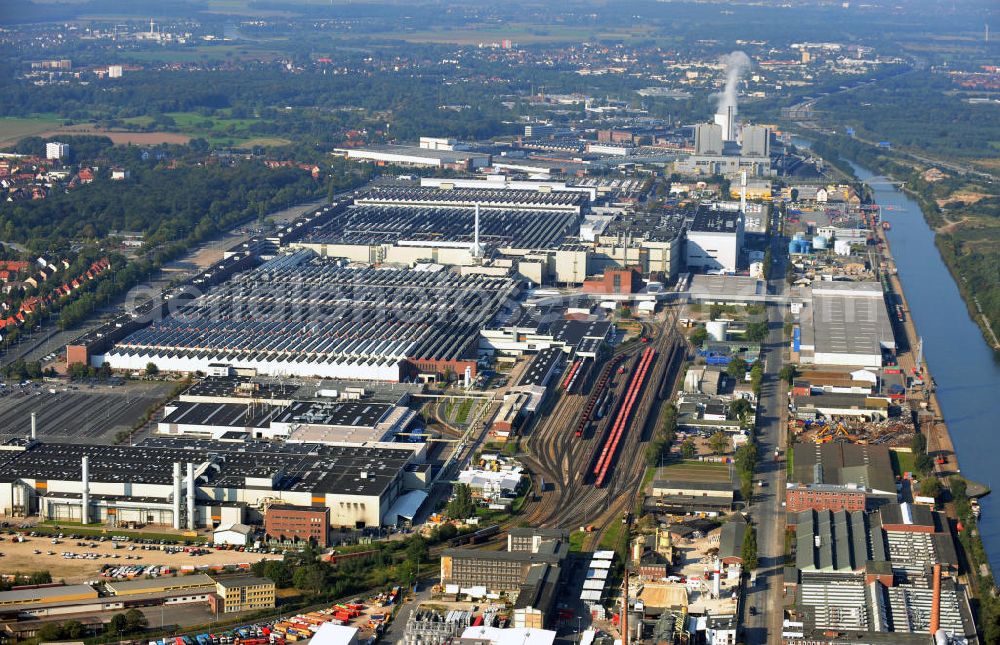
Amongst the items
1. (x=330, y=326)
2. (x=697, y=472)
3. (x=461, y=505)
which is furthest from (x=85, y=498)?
(x=330, y=326)

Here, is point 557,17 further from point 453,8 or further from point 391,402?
point 391,402

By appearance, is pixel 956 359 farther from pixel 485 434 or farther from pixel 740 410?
pixel 485 434

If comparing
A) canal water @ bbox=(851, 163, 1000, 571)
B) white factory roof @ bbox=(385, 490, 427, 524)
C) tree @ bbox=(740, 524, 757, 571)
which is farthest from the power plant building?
tree @ bbox=(740, 524, 757, 571)

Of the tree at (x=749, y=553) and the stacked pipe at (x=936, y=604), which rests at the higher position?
the stacked pipe at (x=936, y=604)

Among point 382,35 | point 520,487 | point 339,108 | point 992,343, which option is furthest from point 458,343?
point 382,35

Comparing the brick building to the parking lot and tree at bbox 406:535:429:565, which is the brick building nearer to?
tree at bbox 406:535:429:565

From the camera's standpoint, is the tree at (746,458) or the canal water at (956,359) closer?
the tree at (746,458)

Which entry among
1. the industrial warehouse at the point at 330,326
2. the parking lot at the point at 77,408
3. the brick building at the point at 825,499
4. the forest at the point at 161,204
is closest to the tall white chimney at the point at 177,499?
the parking lot at the point at 77,408

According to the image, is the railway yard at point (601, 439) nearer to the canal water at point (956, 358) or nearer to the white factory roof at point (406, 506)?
the white factory roof at point (406, 506)
